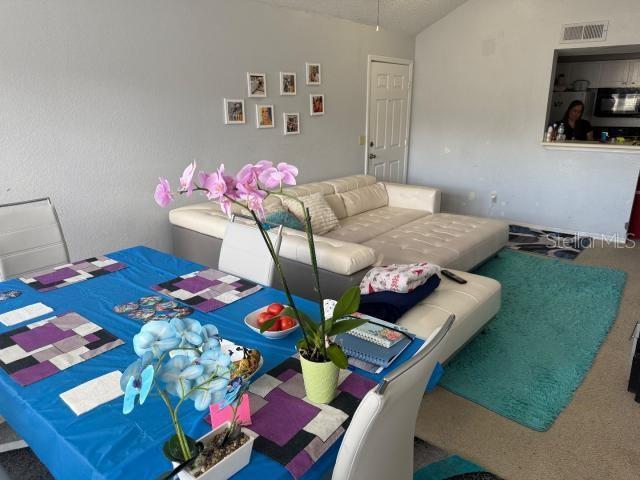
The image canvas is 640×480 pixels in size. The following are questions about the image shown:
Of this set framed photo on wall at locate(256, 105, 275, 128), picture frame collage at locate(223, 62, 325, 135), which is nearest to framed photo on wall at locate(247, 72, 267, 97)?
picture frame collage at locate(223, 62, 325, 135)

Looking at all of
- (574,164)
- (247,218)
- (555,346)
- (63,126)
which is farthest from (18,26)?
(574,164)

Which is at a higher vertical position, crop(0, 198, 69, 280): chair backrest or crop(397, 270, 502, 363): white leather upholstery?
crop(0, 198, 69, 280): chair backrest

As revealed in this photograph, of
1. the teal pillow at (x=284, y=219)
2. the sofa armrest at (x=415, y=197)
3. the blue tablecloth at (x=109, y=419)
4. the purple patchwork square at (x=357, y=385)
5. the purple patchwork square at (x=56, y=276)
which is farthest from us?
the sofa armrest at (x=415, y=197)

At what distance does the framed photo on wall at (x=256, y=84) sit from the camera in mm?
3889

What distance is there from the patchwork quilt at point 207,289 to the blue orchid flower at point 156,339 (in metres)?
0.90

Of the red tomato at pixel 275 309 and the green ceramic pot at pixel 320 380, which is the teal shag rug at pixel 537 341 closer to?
the red tomato at pixel 275 309

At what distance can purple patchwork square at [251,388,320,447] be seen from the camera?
1.12m

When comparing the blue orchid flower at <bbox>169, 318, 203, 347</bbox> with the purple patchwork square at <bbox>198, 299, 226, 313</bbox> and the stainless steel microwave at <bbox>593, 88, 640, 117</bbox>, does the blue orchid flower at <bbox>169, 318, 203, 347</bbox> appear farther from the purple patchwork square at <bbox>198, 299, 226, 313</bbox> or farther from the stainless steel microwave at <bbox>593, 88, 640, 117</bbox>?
the stainless steel microwave at <bbox>593, 88, 640, 117</bbox>

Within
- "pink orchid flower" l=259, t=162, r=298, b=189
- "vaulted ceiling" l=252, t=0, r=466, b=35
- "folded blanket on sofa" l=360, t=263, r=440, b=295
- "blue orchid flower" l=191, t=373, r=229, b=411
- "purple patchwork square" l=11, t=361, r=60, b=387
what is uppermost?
"vaulted ceiling" l=252, t=0, r=466, b=35

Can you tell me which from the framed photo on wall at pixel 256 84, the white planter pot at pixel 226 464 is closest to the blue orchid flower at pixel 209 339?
the white planter pot at pixel 226 464

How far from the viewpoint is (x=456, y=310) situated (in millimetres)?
2504

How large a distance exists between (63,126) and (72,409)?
2277 millimetres

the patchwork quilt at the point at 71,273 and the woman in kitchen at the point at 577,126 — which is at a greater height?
the woman in kitchen at the point at 577,126

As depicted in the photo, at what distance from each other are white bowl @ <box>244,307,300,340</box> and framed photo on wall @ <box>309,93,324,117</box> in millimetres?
3218
